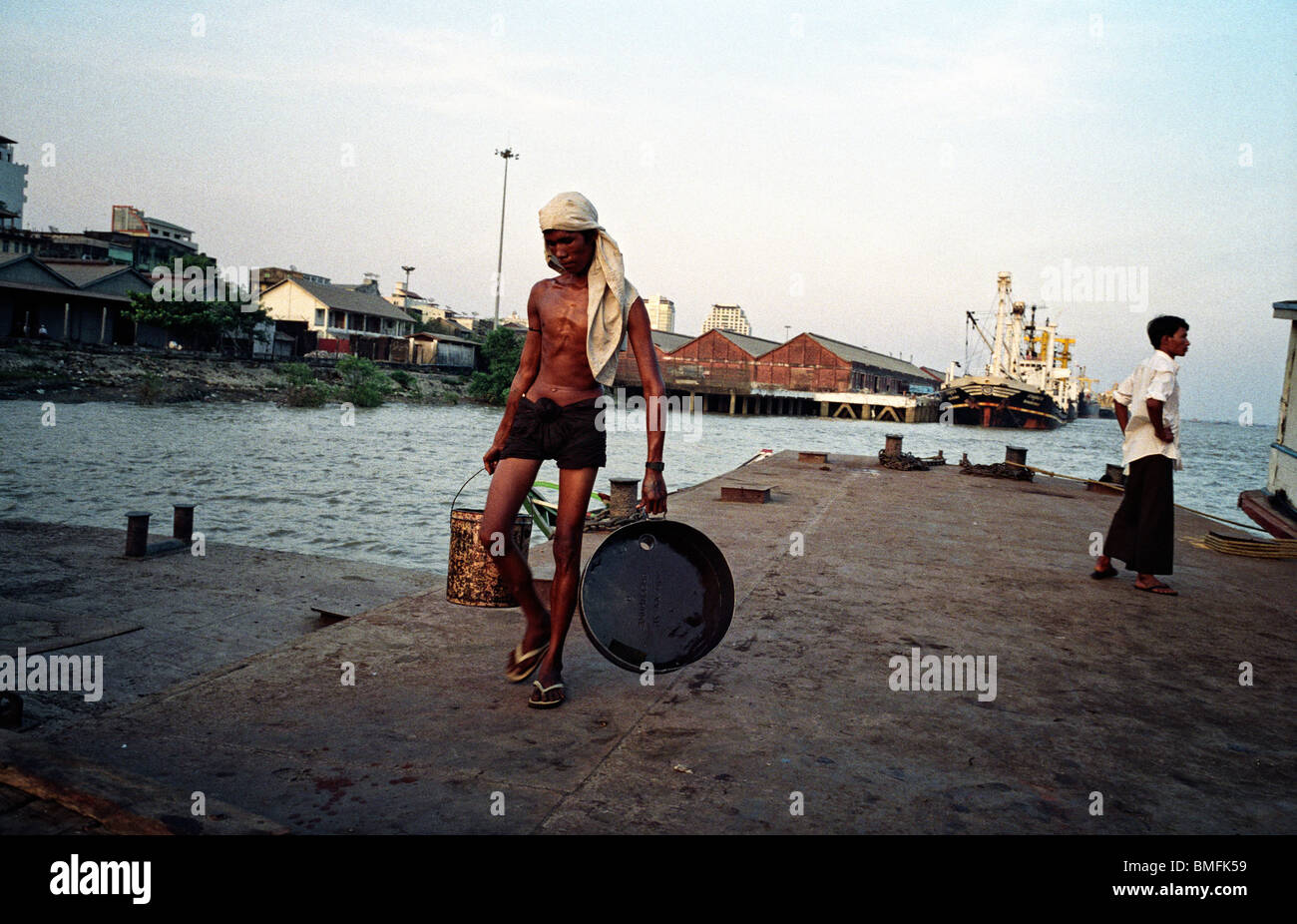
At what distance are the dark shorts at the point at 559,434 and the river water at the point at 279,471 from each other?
21.0ft

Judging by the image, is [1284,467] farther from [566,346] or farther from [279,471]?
[279,471]

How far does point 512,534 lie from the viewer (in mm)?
3348

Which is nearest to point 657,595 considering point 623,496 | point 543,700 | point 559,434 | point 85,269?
point 543,700

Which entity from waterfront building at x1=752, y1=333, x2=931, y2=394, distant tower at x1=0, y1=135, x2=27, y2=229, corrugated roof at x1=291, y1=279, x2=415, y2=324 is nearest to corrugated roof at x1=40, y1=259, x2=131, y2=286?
distant tower at x1=0, y1=135, x2=27, y2=229

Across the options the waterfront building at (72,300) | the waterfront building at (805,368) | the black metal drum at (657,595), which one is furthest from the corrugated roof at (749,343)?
the black metal drum at (657,595)

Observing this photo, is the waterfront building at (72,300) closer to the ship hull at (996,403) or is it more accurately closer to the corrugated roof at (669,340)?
the corrugated roof at (669,340)

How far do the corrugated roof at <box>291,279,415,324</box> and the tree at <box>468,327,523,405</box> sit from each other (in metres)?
10.3

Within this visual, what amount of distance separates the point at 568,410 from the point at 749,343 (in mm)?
81753

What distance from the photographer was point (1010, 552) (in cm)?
696

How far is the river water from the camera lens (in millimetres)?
11383

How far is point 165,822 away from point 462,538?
255 cm

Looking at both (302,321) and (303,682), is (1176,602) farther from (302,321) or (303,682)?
(302,321)

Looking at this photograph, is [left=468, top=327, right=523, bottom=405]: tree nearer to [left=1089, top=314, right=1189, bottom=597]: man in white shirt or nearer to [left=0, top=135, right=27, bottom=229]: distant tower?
[left=0, top=135, right=27, bottom=229]: distant tower
